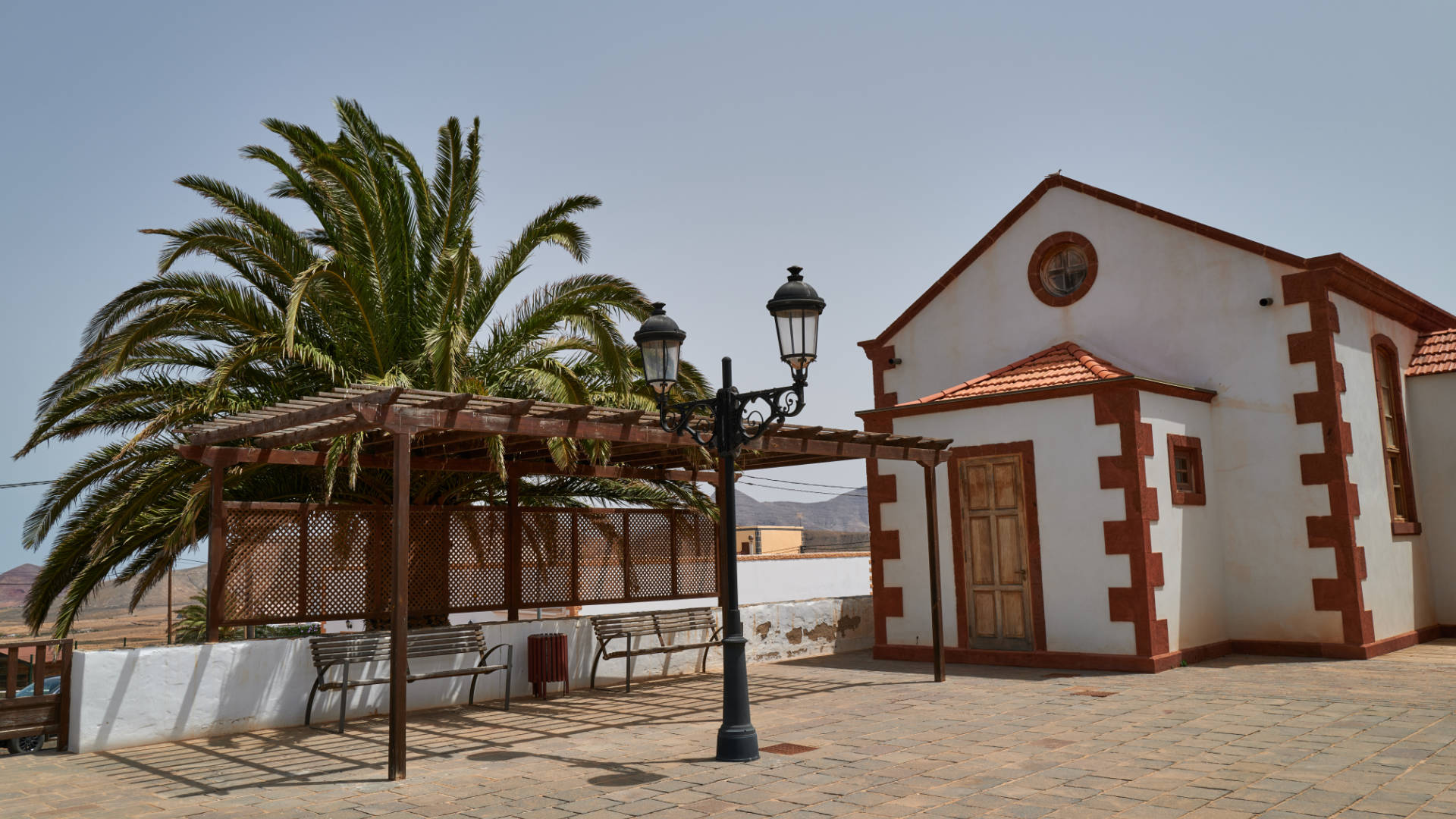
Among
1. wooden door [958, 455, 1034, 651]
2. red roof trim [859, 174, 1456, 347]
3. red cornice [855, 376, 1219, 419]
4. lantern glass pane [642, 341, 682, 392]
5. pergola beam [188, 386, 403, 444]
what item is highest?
red roof trim [859, 174, 1456, 347]

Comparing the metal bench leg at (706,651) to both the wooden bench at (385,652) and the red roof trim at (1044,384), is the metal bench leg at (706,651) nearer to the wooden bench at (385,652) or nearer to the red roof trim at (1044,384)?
the wooden bench at (385,652)

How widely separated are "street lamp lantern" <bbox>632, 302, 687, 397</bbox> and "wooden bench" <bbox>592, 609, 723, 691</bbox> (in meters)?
4.00

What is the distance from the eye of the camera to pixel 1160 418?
472 inches

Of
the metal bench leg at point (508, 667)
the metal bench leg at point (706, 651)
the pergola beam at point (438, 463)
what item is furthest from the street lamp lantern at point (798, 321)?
the metal bench leg at point (706, 651)

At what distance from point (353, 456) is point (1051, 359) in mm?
8430

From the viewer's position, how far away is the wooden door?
1232 centimetres

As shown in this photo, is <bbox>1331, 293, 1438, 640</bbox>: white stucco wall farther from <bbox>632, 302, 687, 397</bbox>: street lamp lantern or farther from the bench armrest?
the bench armrest

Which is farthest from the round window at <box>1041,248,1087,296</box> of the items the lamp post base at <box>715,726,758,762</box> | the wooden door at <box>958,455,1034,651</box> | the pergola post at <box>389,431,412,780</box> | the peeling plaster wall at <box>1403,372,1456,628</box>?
the pergola post at <box>389,431,412,780</box>

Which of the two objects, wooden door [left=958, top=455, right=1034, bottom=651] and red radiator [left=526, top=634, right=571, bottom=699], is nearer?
red radiator [left=526, top=634, right=571, bottom=699]

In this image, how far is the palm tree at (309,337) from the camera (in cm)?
1015

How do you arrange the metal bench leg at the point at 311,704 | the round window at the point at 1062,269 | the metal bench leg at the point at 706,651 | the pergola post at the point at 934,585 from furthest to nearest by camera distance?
the round window at the point at 1062,269 < the metal bench leg at the point at 706,651 < the pergola post at the point at 934,585 < the metal bench leg at the point at 311,704

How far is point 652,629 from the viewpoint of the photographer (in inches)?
466

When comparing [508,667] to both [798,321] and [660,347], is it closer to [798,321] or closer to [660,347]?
[660,347]

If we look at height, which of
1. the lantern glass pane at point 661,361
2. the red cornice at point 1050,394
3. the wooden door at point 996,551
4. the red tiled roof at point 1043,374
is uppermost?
the red tiled roof at point 1043,374
